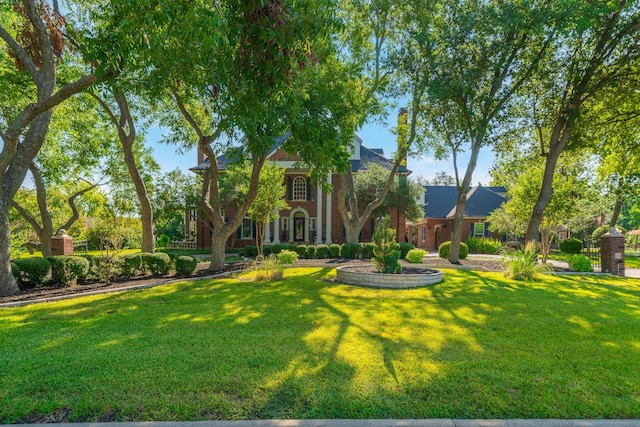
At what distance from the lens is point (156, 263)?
11172 mm

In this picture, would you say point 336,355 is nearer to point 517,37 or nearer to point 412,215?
point 517,37

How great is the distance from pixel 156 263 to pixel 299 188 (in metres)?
15.8

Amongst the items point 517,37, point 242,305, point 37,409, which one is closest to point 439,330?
point 242,305

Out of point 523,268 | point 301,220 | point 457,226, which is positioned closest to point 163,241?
point 301,220

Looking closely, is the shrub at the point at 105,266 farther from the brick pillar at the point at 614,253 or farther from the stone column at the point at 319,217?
the brick pillar at the point at 614,253

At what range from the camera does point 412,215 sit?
902 inches

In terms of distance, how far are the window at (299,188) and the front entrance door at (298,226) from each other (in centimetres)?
136

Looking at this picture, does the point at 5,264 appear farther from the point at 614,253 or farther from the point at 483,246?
the point at 483,246

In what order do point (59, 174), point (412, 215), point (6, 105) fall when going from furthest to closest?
1. point (412, 215)
2. point (59, 174)
3. point (6, 105)

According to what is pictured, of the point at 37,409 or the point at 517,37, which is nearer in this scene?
the point at 37,409

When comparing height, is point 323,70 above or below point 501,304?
above

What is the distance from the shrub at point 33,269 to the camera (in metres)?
8.72

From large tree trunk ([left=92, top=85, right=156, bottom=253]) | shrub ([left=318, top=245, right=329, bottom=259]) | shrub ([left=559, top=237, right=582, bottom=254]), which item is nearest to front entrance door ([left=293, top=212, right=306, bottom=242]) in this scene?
shrub ([left=318, top=245, right=329, bottom=259])

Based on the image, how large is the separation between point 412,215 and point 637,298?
14.8m
